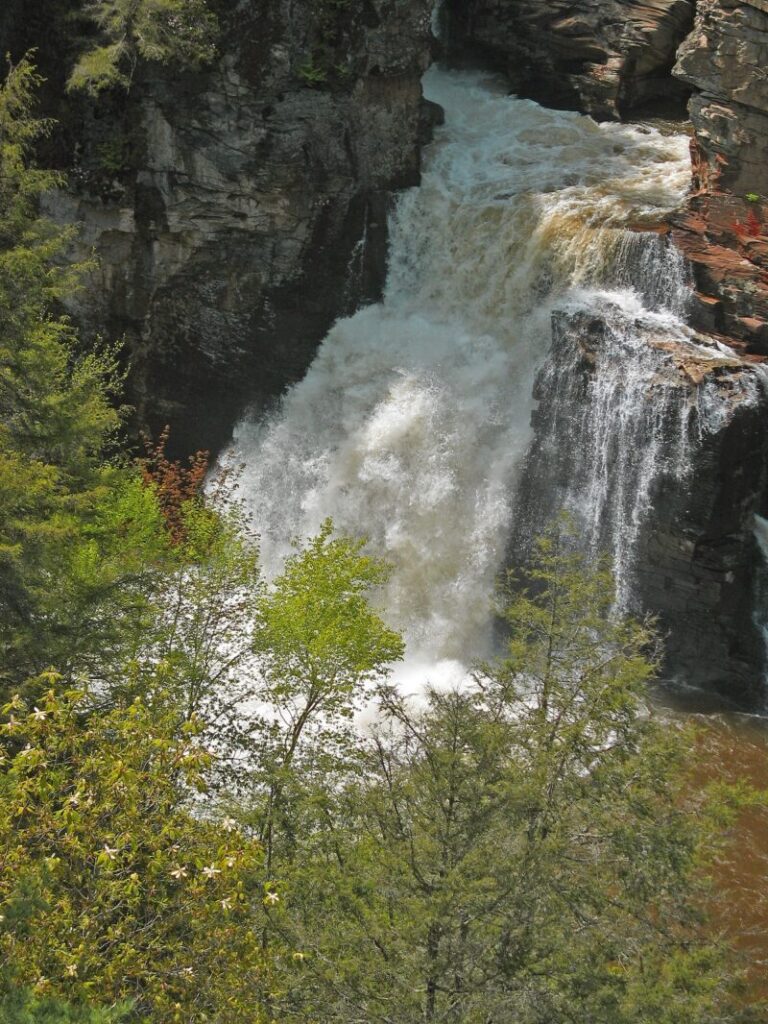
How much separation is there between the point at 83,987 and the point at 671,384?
14042 millimetres

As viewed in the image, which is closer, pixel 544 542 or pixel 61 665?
pixel 544 542

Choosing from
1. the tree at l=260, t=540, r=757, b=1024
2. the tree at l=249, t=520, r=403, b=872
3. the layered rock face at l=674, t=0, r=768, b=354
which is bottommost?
the tree at l=249, t=520, r=403, b=872

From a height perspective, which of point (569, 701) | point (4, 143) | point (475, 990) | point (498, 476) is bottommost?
point (498, 476)

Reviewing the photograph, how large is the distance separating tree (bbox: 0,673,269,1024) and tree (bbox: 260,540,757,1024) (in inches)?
33.4

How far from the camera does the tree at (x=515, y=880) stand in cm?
785

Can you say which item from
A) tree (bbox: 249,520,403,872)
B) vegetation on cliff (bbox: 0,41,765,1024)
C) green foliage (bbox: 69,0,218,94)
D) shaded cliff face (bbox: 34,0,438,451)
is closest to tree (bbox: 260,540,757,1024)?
vegetation on cliff (bbox: 0,41,765,1024)

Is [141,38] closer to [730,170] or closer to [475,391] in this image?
[475,391]

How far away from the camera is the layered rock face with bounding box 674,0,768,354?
18844mm

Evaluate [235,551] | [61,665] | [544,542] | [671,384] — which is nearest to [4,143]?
[235,551]

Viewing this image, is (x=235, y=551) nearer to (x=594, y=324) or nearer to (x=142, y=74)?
(x=594, y=324)

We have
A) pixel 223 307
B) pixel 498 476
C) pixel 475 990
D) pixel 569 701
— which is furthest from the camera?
pixel 223 307

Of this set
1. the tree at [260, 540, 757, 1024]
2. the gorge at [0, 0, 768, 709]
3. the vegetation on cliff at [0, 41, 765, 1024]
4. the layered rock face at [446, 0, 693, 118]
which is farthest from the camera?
the layered rock face at [446, 0, 693, 118]

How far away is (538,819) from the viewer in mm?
8750

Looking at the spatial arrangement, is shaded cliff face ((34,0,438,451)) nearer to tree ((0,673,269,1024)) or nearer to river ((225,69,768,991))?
river ((225,69,768,991))
